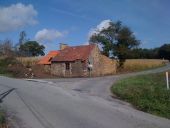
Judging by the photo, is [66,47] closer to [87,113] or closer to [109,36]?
[109,36]

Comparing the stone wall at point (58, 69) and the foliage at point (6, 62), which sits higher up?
the foliage at point (6, 62)

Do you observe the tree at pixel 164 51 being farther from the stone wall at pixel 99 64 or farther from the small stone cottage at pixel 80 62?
the small stone cottage at pixel 80 62

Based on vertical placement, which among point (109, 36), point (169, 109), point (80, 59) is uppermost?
point (109, 36)

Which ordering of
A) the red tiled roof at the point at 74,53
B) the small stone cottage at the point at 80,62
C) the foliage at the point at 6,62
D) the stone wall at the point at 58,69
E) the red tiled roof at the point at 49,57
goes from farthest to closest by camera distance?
the foliage at the point at 6,62 → the red tiled roof at the point at 49,57 → the stone wall at the point at 58,69 → the red tiled roof at the point at 74,53 → the small stone cottage at the point at 80,62

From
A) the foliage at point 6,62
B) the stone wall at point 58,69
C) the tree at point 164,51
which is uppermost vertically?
the tree at point 164,51

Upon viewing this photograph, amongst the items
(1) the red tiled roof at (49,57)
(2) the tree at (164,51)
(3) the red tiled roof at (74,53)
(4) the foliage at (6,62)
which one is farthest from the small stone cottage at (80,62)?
(2) the tree at (164,51)

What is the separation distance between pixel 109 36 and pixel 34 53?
58400 millimetres

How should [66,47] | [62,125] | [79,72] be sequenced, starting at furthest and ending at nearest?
1. [66,47]
2. [79,72]
3. [62,125]

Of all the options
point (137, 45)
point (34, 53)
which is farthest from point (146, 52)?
point (137, 45)

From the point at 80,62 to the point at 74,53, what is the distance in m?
3.65

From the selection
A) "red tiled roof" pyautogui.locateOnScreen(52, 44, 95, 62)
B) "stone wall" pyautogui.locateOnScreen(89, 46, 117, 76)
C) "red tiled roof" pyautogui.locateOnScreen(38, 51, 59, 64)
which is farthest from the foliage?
"stone wall" pyautogui.locateOnScreen(89, 46, 117, 76)

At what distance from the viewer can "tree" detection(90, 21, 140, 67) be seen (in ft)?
211

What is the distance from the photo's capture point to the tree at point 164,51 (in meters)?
103

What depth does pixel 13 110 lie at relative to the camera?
13.1 metres
